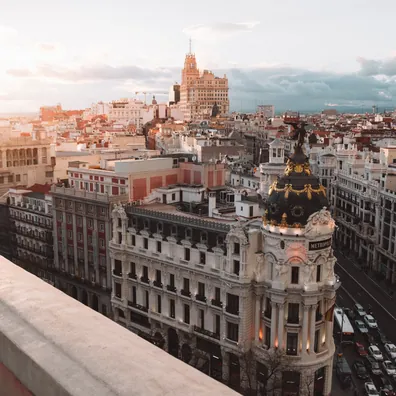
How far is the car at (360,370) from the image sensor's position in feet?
154

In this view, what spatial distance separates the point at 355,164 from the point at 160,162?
41784 millimetres

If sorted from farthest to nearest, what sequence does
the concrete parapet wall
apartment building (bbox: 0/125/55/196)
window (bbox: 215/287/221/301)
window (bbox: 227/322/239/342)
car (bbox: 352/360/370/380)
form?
apartment building (bbox: 0/125/55/196) < car (bbox: 352/360/370/380) < window (bbox: 215/287/221/301) < window (bbox: 227/322/239/342) < the concrete parapet wall

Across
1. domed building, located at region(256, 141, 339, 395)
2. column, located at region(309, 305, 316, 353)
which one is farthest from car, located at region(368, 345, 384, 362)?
column, located at region(309, 305, 316, 353)

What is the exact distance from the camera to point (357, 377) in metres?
47.7

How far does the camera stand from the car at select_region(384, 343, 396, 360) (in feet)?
166

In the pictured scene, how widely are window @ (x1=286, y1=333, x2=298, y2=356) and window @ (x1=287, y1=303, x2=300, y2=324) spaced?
1105 millimetres

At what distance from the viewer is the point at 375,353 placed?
165ft

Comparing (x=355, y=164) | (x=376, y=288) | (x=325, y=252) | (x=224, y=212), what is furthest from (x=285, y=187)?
(x=355, y=164)

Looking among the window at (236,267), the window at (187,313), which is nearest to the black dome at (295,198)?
the window at (236,267)

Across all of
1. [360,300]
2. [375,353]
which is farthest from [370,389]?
[360,300]

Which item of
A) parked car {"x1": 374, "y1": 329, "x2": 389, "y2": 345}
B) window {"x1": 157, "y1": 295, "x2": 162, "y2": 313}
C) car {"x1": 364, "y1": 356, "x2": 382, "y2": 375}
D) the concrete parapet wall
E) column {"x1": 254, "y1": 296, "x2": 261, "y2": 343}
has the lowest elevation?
parked car {"x1": 374, "y1": 329, "x2": 389, "y2": 345}

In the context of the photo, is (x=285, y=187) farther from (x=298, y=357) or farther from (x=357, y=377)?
(x=357, y=377)

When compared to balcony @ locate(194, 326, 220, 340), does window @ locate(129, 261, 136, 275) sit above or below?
above

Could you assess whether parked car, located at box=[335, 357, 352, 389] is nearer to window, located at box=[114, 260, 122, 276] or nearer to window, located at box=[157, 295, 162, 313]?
window, located at box=[157, 295, 162, 313]
